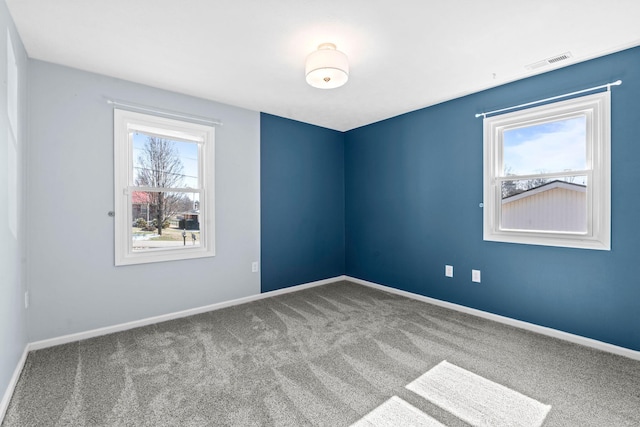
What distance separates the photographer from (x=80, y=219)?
2617mm

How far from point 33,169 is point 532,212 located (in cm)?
438

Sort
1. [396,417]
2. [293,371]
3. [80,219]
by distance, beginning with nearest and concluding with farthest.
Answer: [396,417], [293,371], [80,219]

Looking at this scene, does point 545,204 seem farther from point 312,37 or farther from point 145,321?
point 145,321

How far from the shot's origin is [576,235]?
8.41 feet

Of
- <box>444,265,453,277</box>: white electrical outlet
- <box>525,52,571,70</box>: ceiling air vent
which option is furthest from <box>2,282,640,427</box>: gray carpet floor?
<box>525,52,571,70</box>: ceiling air vent

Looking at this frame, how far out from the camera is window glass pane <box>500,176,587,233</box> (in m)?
2.57

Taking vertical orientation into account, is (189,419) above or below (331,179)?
below

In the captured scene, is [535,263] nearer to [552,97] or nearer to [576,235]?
[576,235]

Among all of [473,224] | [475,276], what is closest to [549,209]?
[473,224]

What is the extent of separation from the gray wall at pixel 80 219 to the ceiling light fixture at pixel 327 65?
1.68 metres

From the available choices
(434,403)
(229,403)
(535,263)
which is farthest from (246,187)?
(535,263)

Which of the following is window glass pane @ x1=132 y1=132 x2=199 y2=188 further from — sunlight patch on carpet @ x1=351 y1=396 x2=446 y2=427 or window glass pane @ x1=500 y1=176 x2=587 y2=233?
window glass pane @ x1=500 y1=176 x2=587 y2=233

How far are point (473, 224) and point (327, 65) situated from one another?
7.43 ft

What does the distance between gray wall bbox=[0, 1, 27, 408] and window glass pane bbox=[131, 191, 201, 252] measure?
2.77 feet
